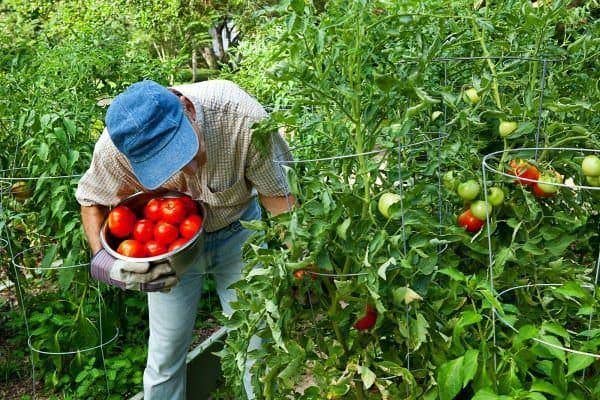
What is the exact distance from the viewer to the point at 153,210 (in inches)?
74.0

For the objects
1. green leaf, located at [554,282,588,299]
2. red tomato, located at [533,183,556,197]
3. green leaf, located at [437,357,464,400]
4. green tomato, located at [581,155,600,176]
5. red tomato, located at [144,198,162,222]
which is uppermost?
green tomato, located at [581,155,600,176]

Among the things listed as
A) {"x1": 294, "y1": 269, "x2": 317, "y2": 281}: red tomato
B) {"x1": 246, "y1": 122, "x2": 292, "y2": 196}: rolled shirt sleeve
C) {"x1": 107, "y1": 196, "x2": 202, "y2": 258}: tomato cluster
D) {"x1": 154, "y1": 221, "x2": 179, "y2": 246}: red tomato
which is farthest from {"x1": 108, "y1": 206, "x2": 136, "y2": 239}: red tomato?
{"x1": 294, "y1": 269, "x2": 317, "y2": 281}: red tomato

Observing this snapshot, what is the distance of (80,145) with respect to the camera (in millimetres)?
2311

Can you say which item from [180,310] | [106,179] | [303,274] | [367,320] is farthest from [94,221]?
[367,320]

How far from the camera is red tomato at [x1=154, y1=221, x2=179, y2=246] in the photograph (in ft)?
5.90

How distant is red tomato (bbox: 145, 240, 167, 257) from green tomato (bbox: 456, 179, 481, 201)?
0.85 m

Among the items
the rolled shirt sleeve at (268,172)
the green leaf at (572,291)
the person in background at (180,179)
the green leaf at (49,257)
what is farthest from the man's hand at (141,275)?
the green leaf at (572,291)

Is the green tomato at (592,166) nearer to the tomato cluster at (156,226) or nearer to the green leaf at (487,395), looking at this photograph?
the green leaf at (487,395)

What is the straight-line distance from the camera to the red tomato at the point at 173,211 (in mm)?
1819

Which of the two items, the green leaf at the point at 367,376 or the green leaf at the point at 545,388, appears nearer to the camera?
the green leaf at the point at 545,388

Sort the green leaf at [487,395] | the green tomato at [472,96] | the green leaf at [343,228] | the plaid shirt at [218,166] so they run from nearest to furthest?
1. the green leaf at [487,395]
2. the green leaf at [343,228]
3. the green tomato at [472,96]
4. the plaid shirt at [218,166]

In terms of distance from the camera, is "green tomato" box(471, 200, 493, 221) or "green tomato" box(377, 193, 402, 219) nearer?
"green tomato" box(377, 193, 402, 219)

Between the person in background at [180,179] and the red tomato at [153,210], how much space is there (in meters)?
0.07

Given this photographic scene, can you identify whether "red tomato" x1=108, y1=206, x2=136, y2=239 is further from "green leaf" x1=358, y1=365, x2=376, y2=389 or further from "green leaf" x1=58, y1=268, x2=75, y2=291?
"green leaf" x1=358, y1=365, x2=376, y2=389
